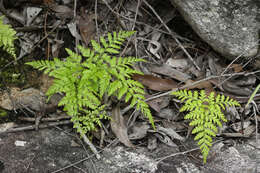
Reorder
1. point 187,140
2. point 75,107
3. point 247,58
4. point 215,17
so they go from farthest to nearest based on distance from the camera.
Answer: point 247,58 → point 215,17 → point 187,140 → point 75,107

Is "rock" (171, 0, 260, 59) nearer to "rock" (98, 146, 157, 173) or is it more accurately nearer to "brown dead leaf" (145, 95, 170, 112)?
"brown dead leaf" (145, 95, 170, 112)

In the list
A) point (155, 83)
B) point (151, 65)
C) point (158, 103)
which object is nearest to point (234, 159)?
point (158, 103)

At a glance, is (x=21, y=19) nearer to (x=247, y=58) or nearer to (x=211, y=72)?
(x=211, y=72)

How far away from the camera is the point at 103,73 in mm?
2631

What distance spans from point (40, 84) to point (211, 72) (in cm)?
240

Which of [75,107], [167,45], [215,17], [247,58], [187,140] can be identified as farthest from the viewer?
[167,45]

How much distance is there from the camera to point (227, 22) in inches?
122

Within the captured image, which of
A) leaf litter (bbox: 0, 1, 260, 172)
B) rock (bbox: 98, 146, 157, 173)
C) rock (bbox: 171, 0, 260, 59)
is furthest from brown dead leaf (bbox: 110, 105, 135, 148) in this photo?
rock (bbox: 171, 0, 260, 59)

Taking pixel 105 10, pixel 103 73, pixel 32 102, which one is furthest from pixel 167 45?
pixel 32 102

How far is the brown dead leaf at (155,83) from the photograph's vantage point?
3.25 meters

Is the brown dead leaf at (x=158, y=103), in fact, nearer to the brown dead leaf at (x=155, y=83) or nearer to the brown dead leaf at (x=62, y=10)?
the brown dead leaf at (x=155, y=83)

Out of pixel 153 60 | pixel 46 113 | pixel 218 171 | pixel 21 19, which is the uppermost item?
pixel 21 19

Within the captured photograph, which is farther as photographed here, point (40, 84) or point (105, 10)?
point (105, 10)

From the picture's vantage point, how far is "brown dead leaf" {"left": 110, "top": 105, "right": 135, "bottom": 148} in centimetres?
279
